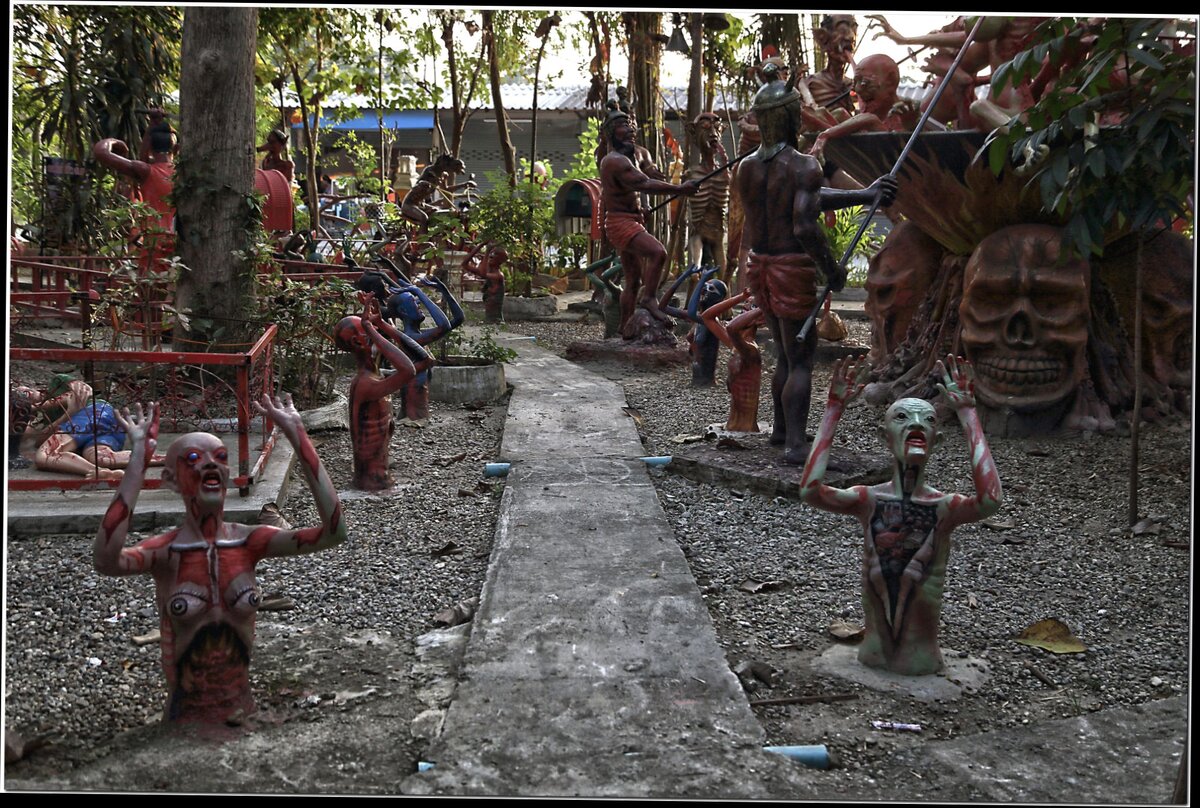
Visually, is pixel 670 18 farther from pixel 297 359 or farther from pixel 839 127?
pixel 297 359

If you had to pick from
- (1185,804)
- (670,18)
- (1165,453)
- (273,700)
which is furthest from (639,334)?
(1185,804)

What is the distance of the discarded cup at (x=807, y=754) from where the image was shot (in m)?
3.26

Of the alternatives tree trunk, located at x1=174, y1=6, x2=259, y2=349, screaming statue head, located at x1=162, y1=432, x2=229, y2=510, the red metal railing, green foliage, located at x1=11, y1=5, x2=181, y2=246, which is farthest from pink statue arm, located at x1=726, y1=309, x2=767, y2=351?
green foliage, located at x1=11, y1=5, x2=181, y2=246

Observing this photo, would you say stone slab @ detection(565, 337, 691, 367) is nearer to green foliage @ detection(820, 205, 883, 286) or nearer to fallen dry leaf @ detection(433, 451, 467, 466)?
green foliage @ detection(820, 205, 883, 286)

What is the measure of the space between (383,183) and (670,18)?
202 inches

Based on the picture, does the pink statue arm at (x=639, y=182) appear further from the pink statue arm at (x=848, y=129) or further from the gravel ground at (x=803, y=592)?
the gravel ground at (x=803, y=592)

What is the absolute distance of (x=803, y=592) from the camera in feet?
16.1

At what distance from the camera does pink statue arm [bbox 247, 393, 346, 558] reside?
3.47 metres

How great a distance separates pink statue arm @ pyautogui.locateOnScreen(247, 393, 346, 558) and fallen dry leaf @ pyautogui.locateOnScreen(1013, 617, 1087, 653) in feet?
8.87

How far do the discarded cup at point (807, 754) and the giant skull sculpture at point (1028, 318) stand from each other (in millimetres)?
5100

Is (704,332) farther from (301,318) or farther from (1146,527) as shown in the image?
(1146,527)

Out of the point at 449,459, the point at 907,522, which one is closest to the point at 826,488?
the point at 907,522

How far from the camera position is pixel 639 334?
11734mm

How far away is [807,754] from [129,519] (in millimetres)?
2121
